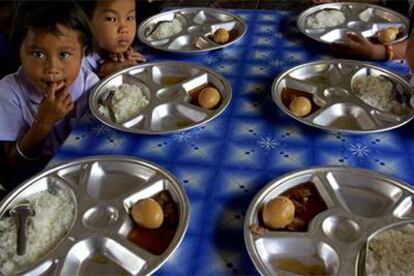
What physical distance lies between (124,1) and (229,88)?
0.48m

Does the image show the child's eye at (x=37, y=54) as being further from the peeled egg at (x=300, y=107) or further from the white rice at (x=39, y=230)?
the peeled egg at (x=300, y=107)

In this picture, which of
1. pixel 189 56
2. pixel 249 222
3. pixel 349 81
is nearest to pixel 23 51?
pixel 189 56

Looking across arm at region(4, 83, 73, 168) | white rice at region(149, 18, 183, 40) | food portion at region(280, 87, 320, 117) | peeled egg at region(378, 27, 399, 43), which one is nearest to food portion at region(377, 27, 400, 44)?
peeled egg at region(378, 27, 399, 43)

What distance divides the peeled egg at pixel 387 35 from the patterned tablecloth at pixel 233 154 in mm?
174

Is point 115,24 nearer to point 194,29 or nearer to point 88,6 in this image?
point 88,6

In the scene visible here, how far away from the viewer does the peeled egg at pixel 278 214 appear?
31.5 inches

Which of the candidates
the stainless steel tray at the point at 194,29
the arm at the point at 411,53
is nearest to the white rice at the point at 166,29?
the stainless steel tray at the point at 194,29

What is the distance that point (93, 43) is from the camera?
1365 mm

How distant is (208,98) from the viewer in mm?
1156

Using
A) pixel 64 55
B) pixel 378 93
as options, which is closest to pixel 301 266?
pixel 378 93

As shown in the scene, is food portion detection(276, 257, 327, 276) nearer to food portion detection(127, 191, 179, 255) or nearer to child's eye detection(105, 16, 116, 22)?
food portion detection(127, 191, 179, 255)

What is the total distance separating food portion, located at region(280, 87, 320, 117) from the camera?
1.12m

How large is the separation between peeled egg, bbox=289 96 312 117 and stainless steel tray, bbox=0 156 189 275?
40cm

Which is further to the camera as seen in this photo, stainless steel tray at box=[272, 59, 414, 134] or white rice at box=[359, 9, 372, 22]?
white rice at box=[359, 9, 372, 22]
